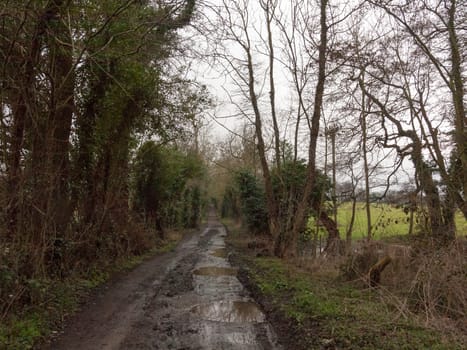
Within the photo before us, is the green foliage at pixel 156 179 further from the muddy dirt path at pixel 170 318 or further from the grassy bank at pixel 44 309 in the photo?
the grassy bank at pixel 44 309

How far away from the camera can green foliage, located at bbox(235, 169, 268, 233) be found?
2361 centimetres

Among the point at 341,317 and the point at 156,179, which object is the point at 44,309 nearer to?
the point at 341,317

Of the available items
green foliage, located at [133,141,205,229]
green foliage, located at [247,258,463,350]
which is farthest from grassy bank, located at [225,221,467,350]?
green foliage, located at [133,141,205,229]

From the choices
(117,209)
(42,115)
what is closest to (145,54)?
(42,115)

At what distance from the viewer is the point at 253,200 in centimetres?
2384

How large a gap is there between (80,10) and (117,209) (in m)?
8.04

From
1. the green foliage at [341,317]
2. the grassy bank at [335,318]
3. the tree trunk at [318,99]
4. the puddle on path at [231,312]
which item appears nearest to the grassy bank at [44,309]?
the puddle on path at [231,312]

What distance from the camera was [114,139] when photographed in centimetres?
1269

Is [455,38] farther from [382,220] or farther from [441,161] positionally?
[382,220]

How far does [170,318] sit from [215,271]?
5983mm

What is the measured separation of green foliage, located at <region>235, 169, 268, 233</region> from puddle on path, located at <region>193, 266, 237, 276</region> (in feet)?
32.7

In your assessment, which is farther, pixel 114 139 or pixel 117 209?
pixel 117 209

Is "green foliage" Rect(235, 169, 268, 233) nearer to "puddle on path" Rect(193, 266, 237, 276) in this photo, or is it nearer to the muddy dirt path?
"puddle on path" Rect(193, 266, 237, 276)

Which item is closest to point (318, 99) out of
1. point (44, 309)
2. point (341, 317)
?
point (341, 317)
